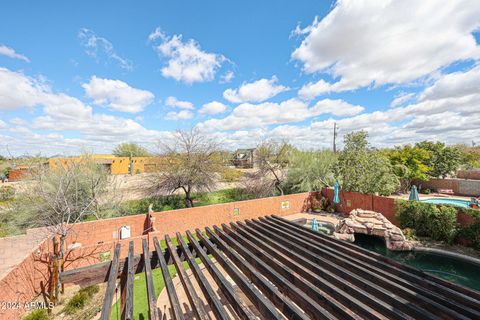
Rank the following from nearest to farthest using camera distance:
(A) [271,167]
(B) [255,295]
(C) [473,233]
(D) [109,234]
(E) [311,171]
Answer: (B) [255,295] → (C) [473,233] → (D) [109,234] → (E) [311,171] → (A) [271,167]

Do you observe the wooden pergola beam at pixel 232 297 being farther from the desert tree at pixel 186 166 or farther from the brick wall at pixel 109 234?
the desert tree at pixel 186 166

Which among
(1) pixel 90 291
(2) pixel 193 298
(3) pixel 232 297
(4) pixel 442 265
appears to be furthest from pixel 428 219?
(1) pixel 90 291

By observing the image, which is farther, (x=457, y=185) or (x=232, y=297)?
(x=457, y=185)

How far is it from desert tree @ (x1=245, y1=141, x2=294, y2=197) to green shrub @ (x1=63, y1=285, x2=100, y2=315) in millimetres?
12598

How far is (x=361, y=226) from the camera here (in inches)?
418

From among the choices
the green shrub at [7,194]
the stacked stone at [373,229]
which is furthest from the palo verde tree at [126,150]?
the stacked stone at [373,229]

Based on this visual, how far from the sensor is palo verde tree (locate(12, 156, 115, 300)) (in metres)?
9.30

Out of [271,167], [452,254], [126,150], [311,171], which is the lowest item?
[452,254]

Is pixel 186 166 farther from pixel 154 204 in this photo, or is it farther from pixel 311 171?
pixel 311 171

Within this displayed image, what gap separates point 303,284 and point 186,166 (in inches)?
501

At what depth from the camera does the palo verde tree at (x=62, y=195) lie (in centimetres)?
930

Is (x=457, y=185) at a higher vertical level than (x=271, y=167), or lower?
lower

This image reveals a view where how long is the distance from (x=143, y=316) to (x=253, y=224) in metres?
3.74

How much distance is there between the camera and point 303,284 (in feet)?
7.23
